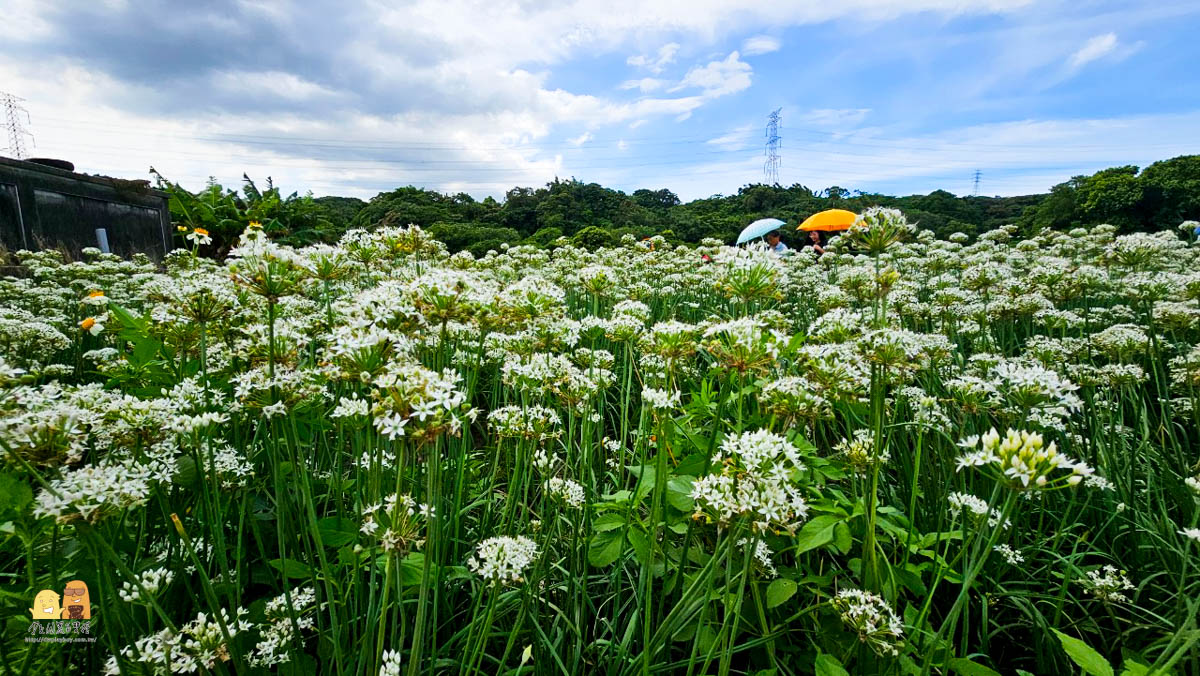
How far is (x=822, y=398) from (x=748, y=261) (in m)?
0.86

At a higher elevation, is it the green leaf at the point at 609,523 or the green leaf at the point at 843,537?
the green leaf at the point at 843,537

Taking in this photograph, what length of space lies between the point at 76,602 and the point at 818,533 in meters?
2.80

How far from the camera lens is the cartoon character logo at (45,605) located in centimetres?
163

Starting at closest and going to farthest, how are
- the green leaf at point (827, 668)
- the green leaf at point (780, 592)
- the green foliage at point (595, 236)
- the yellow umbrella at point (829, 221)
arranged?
the green leaf at point (827, 668) → the green leaf at point (780, 592) → the yellow umbrella at point (829, 221) → the green foliage at point (595, 236)

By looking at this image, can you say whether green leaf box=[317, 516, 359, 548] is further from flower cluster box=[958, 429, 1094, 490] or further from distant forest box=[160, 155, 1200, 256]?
distant forest box=[160, 155, 1200, 256]

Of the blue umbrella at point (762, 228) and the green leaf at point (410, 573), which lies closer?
the green leaf at point (410, 573)

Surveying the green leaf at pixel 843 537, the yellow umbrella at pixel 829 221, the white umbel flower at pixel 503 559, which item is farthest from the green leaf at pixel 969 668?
the yellow umbrella at pixel 829 221

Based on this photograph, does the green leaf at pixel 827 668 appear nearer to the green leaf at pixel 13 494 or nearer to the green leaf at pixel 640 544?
the green leaf at pixel 640 544

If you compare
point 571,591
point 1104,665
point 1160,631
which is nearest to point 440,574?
point 571,591

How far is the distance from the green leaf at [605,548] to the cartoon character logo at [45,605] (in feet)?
6.17

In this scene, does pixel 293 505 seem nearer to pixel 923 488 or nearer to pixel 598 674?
pixel 598 674

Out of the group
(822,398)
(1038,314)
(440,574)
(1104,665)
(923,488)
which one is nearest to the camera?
(1104,665)

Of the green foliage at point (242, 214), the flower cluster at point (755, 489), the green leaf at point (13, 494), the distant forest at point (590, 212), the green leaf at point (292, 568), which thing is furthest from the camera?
the distant forest at point (590, 212)

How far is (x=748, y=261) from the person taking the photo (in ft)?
9.02
